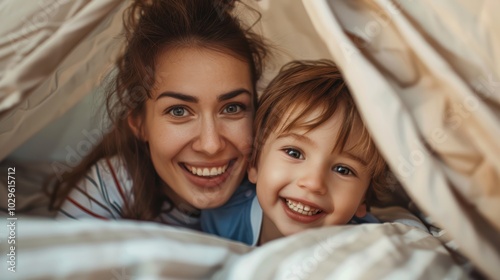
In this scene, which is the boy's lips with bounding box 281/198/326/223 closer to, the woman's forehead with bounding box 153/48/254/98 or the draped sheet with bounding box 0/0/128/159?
the woman's forehead with bounding box 153/48/254/98

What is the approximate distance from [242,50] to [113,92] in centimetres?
30

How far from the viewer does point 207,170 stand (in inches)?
42.9

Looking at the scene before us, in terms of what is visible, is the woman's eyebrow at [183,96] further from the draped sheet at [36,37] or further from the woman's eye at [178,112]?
the draped sheet at [36,37]

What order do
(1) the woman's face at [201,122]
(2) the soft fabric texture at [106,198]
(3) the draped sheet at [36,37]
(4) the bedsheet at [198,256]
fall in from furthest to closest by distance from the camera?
(2) the soft fabric texture at [106,198] < (1) the woman's face at [201,122] < (3) the draped sheet at [36,37] < (4) the bedsheet at [198,256]

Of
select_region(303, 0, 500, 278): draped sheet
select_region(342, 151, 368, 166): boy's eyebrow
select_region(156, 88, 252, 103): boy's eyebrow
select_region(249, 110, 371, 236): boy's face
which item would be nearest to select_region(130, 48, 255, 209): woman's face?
select_region(156, 88, 252, 103): boy's eyebrow

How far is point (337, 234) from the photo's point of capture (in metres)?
0.76

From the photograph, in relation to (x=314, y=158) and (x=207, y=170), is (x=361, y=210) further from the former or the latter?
(x=207, y=170)

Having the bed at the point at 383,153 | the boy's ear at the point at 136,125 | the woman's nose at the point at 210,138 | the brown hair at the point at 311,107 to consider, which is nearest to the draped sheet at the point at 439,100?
the bed at the point at 383,153

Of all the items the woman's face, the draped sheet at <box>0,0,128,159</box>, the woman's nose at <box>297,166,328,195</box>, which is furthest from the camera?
the woman's face

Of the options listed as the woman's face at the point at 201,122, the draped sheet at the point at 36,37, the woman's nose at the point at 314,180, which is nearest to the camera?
the draped sheet at the point at 36,37

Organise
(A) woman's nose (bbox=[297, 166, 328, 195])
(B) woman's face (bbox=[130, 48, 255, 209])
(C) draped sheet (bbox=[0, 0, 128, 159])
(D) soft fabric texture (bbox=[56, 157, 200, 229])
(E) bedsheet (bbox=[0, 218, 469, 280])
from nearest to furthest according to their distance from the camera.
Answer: (E) bedsheet (bbox=[0, 218, 469, 280]) → (C) draped sheet (bbox=[0, 0, 128, 159]) → (A) woman's nose (bbox=[297, 166, 328, 195]) → (B) woman's face (bbox=[130, 48, 255, 209]) → (D) soft fabric texture (bbox=[56, 157, 200, 229])

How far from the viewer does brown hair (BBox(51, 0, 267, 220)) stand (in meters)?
1.09

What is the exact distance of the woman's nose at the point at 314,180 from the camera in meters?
0.94

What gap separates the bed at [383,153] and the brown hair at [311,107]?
8.1 inches
